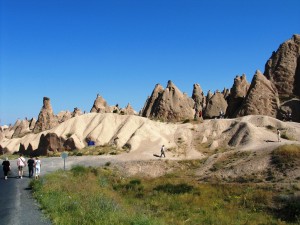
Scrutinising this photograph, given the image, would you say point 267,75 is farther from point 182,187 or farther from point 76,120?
point 182,187

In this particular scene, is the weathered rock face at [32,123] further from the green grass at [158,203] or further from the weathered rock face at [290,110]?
the green grass at [158,203]

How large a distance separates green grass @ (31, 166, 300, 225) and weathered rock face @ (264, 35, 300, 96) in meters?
32.9

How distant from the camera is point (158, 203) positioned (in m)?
25.8

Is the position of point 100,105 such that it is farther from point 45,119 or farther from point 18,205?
point 18,205

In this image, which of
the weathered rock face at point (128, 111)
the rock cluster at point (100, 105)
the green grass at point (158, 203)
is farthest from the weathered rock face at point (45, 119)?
the green grass at point (158, 203)

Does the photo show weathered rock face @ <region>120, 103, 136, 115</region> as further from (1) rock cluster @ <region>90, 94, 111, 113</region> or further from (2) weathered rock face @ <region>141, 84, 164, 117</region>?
(2) weathered rock face @ <region>141, 84, 164, 117</region>

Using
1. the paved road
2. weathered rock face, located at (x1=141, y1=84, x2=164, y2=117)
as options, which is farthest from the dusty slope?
the paved road

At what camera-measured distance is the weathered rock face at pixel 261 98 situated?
56.3m

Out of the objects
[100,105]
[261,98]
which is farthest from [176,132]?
[100,105]

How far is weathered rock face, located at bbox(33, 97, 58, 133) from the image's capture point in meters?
71.4

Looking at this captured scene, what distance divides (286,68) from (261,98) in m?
6.70

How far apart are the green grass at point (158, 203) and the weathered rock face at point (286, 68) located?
32929 mm

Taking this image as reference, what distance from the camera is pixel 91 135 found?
5816 cm

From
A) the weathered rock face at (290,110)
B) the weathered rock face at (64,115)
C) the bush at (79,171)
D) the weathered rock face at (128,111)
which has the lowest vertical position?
the bush at (79,171)
